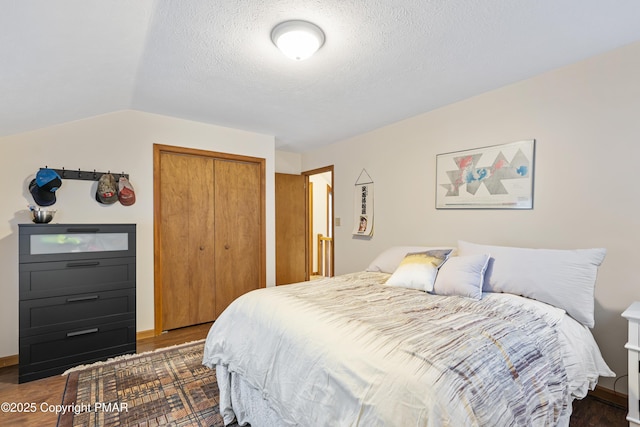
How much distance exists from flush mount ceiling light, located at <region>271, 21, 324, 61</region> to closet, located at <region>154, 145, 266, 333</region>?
205 cm

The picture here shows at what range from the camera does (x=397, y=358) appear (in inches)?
42.3

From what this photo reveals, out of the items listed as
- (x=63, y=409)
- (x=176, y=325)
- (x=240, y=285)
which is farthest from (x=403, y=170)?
(x=63, y=409)

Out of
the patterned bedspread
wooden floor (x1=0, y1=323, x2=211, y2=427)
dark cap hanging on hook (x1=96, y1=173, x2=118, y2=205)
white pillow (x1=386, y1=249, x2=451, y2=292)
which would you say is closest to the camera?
the patterned bedspread

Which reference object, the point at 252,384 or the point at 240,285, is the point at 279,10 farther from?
the point at 240,285

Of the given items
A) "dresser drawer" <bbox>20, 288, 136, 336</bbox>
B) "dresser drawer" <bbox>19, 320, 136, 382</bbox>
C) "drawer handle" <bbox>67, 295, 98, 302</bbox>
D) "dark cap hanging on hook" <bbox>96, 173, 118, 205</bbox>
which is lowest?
"dresser drawer" <bbox>19, 320, 136, 382</bbox>

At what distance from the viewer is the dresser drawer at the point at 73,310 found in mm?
2141

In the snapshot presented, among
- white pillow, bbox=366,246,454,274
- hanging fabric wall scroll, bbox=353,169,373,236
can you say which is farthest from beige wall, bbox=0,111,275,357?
white pillow, bbox=366,246,454,274

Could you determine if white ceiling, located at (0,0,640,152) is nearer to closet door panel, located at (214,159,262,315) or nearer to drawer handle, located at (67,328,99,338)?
closet door panel, located at (214,159,262,315)

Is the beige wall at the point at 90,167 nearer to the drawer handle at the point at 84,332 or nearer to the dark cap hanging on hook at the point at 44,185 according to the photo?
the dark cap hanging on hook at the point at 44,185

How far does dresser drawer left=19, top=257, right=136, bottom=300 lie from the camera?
2150 mm

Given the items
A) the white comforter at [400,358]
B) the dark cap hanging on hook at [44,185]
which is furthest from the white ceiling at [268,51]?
the white comforter at [400,358]

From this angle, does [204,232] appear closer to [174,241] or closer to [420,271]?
[174,241]

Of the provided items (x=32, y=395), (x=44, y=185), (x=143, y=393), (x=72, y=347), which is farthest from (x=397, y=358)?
(x=44, y=185)

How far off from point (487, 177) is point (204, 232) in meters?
3.05
